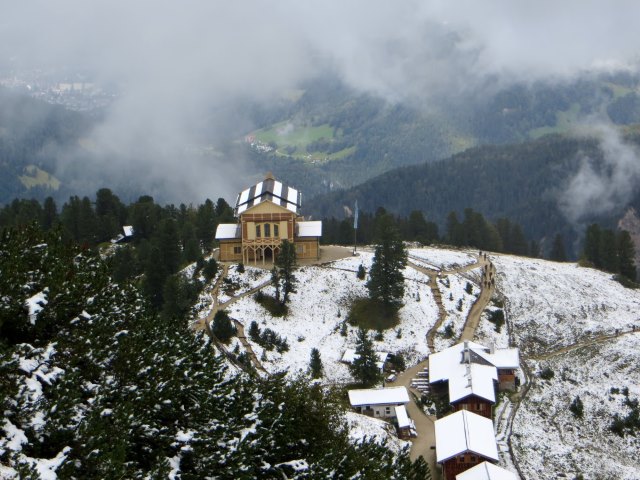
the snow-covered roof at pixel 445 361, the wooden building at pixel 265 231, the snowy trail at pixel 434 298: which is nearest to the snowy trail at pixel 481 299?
the snowy trail at pixel 434 298

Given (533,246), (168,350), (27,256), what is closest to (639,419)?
(168,350)

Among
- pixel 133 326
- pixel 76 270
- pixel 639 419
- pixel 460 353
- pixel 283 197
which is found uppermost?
pixel 283 197

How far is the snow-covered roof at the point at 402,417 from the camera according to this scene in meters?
72.2

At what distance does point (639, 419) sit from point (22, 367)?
6480 centimetres

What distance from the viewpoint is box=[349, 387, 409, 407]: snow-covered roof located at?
74.7 meters

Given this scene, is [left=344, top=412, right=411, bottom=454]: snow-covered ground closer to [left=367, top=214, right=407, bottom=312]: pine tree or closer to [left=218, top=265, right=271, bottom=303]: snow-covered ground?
[left=367, top=214, right=407, bottom=312]: pine tree

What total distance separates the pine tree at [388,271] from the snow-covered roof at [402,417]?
19033 millimetres

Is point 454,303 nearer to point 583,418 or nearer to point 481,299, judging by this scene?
point 481,299

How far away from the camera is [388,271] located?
9206 centimetres

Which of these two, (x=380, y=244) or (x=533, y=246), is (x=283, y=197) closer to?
(x=380, y=244)

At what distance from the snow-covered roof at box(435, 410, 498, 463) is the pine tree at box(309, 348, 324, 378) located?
522 inches

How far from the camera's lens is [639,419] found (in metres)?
79.6

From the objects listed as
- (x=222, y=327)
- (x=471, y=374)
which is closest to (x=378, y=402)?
(x=471, y=374)

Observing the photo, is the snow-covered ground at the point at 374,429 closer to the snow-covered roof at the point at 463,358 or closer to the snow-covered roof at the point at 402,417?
the snow-covered roof at the point at 402,417
